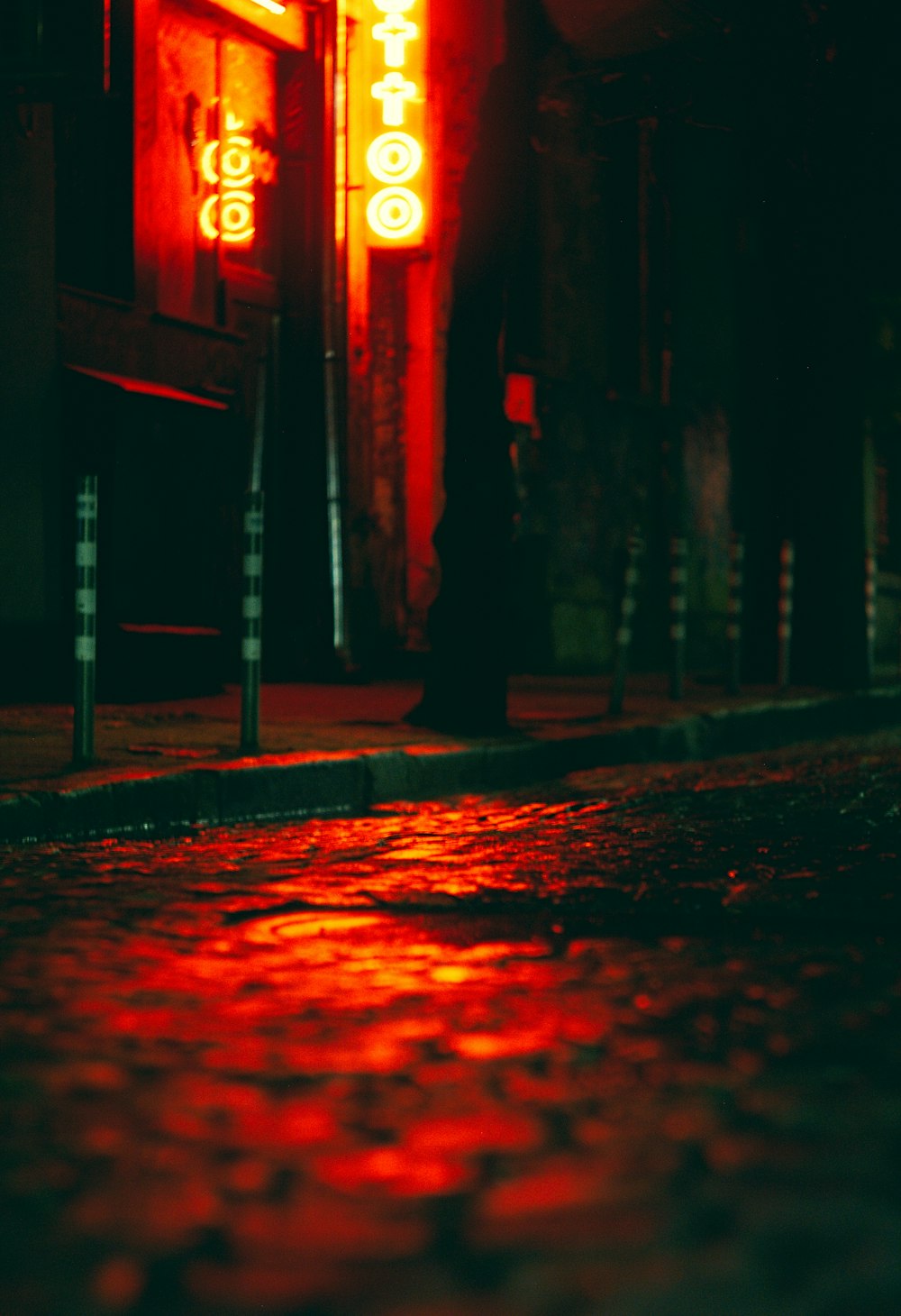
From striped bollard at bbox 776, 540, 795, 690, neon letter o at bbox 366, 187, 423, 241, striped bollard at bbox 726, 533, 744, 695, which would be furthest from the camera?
neon letter o at bbox 366, 187, 423, 241

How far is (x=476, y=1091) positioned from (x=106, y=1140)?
590mm

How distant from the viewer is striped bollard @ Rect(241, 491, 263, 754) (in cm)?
783

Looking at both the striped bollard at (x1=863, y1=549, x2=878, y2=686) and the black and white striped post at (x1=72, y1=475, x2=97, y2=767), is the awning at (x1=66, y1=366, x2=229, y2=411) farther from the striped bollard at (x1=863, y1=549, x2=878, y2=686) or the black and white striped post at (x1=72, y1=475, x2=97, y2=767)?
the striped bollard at (x1=863, y1=549, x2=878, y2=686)

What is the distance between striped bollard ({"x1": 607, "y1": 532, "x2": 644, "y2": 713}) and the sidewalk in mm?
144

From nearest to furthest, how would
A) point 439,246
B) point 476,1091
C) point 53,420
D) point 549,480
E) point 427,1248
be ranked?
1. point 427,1248
2. point 476,1091
3. point 53,420
4. point 439,246
5. point 549,480

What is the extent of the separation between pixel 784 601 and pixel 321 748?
6980 mm

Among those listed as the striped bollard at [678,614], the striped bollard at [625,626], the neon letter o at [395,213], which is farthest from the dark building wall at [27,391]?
the striped bollard at [678,614]

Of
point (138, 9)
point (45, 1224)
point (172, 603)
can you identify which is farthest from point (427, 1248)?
point (138, 9)

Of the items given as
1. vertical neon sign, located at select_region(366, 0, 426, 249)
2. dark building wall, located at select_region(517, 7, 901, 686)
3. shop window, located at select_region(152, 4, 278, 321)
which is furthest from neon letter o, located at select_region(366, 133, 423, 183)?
A: dark building wall, located at select_region(517, 7, 901, 686)

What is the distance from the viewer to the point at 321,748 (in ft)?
26.3

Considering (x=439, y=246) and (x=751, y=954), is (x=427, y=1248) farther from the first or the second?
(x=439, y=246)

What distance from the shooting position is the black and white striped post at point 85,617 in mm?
7055

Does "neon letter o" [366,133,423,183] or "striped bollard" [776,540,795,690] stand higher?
"neon letter o" [366,133,423,183]

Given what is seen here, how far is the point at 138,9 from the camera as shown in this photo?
12273 mm
